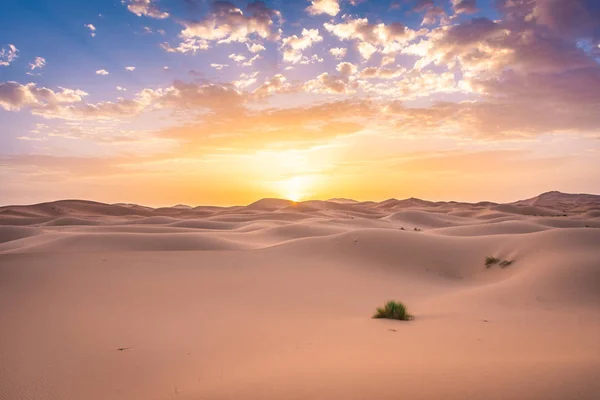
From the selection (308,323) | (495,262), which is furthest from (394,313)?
(495,262)

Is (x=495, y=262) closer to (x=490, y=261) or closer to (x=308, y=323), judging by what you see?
(x=490, y=261)

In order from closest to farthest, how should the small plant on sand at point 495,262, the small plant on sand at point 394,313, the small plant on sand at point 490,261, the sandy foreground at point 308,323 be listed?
the sandy foreground at point 308,323 → the small plant on sand at point 394,313 → the small plant on sand at point 495,262 → the small plant on sand at point 490,261

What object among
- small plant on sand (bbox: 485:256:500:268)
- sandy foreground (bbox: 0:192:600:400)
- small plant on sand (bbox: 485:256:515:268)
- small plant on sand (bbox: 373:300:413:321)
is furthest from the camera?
small plant on sand (bbox: 485:256:500:268)

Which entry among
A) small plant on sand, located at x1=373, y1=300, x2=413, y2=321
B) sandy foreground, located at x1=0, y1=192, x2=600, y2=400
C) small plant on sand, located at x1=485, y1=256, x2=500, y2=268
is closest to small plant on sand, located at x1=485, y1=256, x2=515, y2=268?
small plant on sand, located at x1=485, y1=256, x2=500, y2=268

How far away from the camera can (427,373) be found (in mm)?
3506

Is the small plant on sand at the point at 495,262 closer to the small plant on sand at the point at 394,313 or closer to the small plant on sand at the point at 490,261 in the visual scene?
the small plant on sand at the point at 490,261

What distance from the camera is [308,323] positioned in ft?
21.2

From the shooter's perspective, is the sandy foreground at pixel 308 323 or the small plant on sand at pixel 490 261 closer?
the sandy foreground at pixel 308 323

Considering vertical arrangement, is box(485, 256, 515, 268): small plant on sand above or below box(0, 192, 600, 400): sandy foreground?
above

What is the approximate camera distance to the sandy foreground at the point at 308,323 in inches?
137

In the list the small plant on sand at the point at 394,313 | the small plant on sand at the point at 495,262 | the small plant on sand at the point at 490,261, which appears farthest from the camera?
the small plant on sand at the point at 490,261

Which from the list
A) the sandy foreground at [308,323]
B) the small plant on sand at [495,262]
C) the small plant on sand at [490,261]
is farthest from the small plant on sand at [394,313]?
the small plant on sand at [490,261]

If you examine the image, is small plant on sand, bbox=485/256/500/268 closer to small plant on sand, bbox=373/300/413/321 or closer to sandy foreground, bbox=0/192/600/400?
sandy foreground, bbox=0/192/600/400

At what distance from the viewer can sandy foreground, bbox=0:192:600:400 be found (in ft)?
11.4
